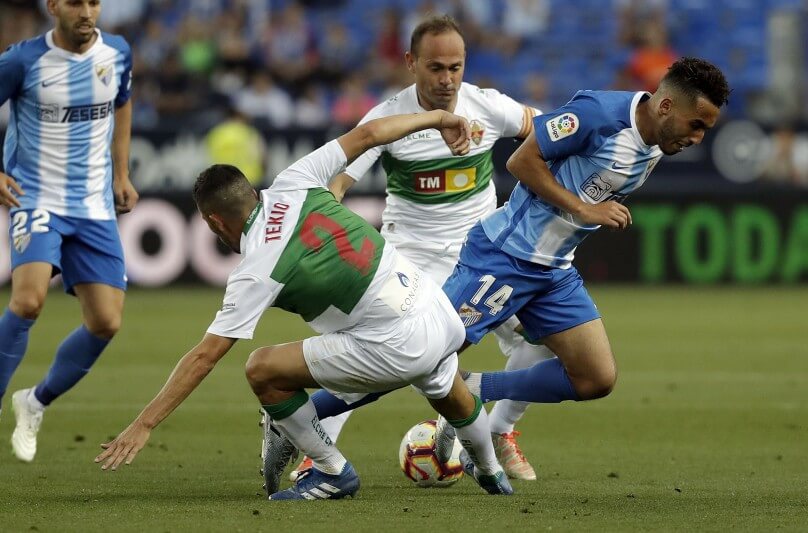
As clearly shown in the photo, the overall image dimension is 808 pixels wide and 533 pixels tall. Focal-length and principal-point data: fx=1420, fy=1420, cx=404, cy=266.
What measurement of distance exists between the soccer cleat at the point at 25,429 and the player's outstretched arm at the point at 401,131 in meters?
2.48

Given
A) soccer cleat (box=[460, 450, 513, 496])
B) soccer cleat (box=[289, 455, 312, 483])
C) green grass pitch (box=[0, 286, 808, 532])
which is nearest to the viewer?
green grass pitch (box=[0, 286, 808, 532])

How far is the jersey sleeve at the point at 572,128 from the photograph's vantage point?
20.5 ft

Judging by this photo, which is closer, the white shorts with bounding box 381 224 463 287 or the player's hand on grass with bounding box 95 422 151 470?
the player's hand on grass with bounding box 95 422 151 470

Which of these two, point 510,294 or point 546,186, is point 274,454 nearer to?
point 510,294

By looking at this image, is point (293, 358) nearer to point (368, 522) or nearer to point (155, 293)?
point (368, 522)

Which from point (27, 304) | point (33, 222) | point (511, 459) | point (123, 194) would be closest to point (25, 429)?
point (27, 304)

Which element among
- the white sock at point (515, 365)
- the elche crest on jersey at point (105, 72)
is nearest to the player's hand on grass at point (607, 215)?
the white sock at point (515, 365)

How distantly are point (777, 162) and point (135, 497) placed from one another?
14.4 metres

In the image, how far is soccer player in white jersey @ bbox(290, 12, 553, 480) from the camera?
7.11 m

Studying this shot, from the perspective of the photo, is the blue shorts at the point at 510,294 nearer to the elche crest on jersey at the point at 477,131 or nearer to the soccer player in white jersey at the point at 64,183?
the elche crest on jersey at the point at 477,131

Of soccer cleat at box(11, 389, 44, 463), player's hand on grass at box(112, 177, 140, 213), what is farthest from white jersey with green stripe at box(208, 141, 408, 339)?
player's hand on grass at box(112, 177, 140, 213)

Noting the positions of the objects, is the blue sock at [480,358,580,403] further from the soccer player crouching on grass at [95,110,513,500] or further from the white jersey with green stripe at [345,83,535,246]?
the white jersey with green stripe at [345,83,535,246]

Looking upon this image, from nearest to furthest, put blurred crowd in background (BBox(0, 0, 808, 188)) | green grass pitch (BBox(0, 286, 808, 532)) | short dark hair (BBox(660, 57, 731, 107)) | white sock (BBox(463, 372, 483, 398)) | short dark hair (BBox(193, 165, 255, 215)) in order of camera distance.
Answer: green grass pitch (BBox(0, 286, 808, 532)) → short dark hair (BBox(193, 165, 255, 215)) → short dark hair (BBox(660, 57, 731, 107)) → white sock (BBox(463, 372, 483, 398)) → blurred crowd in background (BBox(0, 0, 808, 188))

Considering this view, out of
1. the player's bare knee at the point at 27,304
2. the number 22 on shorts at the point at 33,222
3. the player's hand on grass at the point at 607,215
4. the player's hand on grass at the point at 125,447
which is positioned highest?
the player's hand on grass at the point at 607,215
